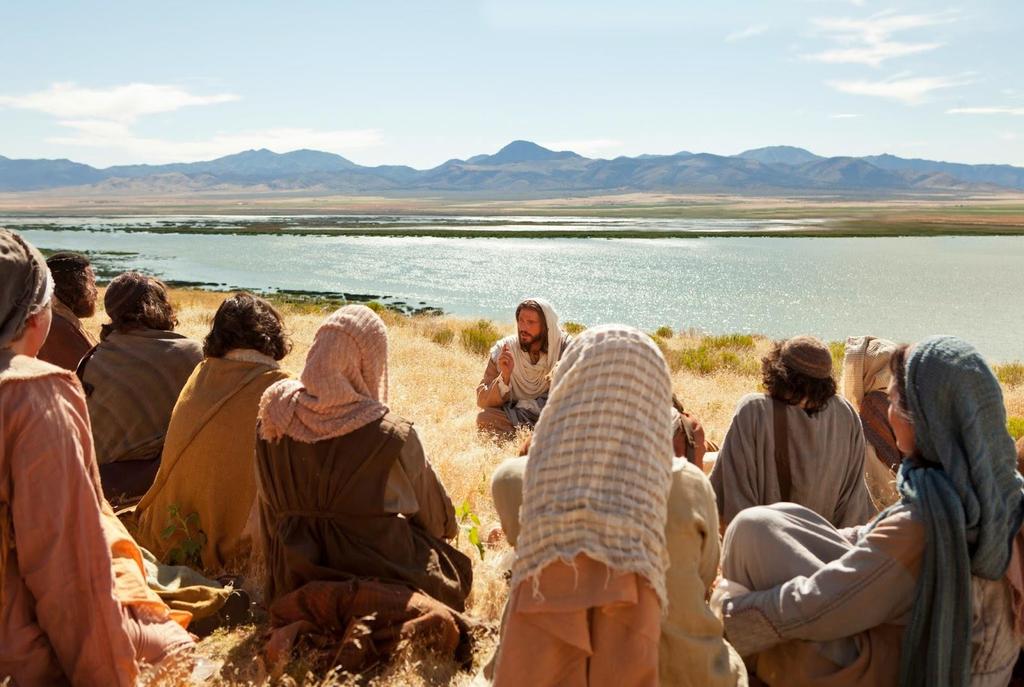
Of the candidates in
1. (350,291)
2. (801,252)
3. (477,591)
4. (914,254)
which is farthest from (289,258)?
(477,591)

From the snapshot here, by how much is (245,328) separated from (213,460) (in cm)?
65

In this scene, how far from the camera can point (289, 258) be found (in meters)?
45.4

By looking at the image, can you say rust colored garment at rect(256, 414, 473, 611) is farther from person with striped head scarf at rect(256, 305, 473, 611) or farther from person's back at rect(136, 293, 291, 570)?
person's back at rect(136, 293, 291, 570)

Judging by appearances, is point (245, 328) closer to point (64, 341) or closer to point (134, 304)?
point (134, 304)

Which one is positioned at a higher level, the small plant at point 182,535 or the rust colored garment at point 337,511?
the rust colored garment at point 337,511

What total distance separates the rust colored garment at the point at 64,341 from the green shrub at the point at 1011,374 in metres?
12.1

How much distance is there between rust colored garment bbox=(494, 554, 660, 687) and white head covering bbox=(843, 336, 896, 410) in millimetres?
3281

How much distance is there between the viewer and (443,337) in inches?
611

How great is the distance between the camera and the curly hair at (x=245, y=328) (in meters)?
4.17

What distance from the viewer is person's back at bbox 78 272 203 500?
4656 mm

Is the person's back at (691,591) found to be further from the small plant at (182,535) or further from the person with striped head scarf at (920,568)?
the small plant at (182,535)

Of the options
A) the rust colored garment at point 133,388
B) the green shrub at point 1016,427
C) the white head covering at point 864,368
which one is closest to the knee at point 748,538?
the white head covering at point 864,368

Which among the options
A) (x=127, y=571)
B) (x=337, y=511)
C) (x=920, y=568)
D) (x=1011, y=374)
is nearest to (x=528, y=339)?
(x=337, y=511)

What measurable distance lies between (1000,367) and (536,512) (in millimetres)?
14242
